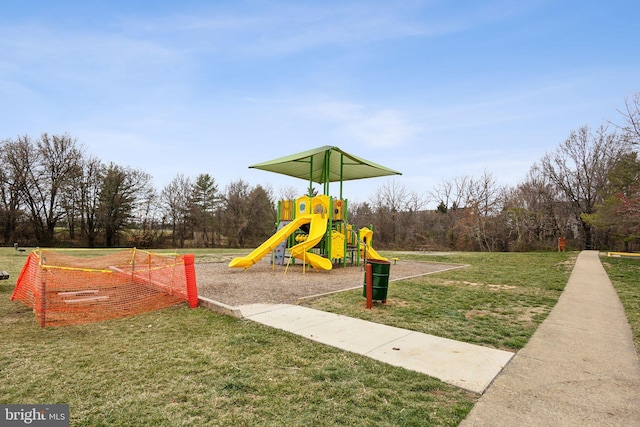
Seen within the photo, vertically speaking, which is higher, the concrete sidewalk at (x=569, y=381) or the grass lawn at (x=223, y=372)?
the concrete sidewalk at (x=569, y=381)

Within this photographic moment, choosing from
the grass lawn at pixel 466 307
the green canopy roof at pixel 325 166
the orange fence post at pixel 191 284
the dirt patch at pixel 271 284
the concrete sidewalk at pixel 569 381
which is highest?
the green canopy roof at pixel 325 166

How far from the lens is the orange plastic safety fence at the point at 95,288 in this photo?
17.7 feet

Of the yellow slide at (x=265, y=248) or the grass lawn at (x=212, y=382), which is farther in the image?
the yellow slide at (x=265, y=248)

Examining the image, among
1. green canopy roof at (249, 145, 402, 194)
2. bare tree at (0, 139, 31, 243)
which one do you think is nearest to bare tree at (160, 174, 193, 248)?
bare tree at (0, 139, 31, 243)

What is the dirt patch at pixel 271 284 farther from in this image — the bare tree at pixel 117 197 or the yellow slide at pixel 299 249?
the bare tree at pixel 117 197

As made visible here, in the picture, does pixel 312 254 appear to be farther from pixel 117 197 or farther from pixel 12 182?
pixel 12 182

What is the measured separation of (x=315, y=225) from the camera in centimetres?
1185

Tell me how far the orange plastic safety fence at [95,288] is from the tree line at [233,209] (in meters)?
29.0

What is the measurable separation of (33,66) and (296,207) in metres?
9.46

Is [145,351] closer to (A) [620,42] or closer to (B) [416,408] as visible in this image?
(B) [416,408]

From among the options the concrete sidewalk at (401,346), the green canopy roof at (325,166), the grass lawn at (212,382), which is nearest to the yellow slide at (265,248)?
the green canopy roof at (325,166)

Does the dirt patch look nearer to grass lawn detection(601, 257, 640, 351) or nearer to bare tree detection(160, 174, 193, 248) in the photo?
grass lawn detection(601, 257, 640, 351)

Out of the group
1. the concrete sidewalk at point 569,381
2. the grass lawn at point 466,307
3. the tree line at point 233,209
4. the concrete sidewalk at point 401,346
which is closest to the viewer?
the concrete sidewalk at point 569,381

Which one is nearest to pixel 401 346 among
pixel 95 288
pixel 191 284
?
pixel 191 284
